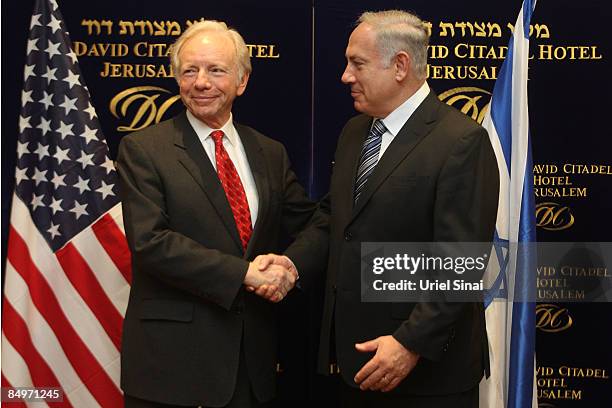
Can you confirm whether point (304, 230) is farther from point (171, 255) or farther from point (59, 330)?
point (59, 330)

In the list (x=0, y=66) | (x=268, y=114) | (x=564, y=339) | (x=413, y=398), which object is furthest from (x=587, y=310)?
(x=0, y=66)

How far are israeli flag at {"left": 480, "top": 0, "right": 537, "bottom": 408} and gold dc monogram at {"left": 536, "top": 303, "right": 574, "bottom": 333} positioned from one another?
0.53 meters

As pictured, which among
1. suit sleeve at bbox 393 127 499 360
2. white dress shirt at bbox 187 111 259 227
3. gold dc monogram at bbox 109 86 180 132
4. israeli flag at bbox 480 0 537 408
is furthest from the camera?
gold dc monogram at bbox 109 86 180 132

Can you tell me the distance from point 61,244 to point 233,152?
0.86 m

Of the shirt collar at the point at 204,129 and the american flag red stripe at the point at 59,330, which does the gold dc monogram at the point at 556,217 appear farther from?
the american flag red stripe at the point at 59,330

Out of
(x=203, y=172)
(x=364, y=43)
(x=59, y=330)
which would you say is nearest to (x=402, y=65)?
(x=364, y=43)

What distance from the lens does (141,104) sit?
355 cm

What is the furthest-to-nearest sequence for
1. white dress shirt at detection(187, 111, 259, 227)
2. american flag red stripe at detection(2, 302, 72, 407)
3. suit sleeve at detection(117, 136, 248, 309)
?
1. american flag red stripe at detection(2, 302, 72, 407)
2. white dress shirt at detection(187, 111, 259, 227)
3. suit sleeve at detection(117, 136, 248, 309)

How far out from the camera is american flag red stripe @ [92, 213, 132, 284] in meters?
3.25

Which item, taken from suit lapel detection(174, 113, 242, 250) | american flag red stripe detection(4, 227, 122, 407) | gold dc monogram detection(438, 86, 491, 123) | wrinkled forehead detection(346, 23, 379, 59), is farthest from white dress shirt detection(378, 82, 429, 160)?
american flag red stripe detection(4, 227, 122, 407)

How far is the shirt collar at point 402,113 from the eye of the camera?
104 inches

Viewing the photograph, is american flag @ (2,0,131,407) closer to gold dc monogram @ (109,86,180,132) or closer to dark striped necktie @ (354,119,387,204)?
gold dc monogram @ (109,86,180,132)

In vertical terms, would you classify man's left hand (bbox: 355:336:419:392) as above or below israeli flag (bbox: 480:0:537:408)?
below

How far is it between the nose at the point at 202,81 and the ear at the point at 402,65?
61 cm
